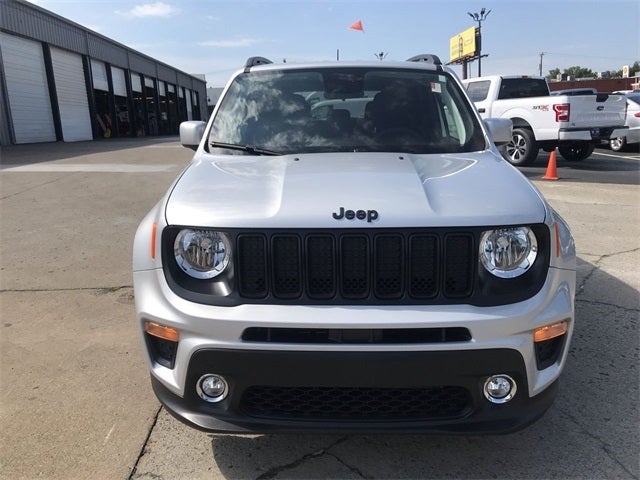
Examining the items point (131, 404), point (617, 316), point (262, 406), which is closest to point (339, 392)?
point (262, 406)

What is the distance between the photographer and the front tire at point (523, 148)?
11.9m

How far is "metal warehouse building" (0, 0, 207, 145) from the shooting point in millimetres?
20672

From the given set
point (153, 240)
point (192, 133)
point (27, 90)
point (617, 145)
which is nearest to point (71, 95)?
point (27, 90)

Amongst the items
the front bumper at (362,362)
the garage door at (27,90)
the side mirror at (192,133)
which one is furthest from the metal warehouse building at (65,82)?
the front bumper at (362,362)

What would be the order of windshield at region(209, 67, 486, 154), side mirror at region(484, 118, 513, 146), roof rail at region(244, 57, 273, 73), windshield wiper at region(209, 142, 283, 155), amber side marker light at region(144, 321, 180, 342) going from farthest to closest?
roof rail at region(244, 57, 273, 73) < side mirror at region(484, 118, 513, 146) < windshield at region(209, 67, 486, 154) < windshield wiper at region(209, 142, 283, 155) < amber side marker light at region(144, 321, 180, 342)

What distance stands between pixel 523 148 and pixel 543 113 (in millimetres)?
1045

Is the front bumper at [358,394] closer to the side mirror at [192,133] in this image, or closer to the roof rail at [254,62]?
the side mirror at [192,133]

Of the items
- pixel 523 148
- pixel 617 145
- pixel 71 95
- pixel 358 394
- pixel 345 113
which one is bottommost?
pixel 617 145

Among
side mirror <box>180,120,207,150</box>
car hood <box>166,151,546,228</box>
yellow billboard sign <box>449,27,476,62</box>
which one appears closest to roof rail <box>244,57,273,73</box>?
side mirror <box>180,120,207,150</box>

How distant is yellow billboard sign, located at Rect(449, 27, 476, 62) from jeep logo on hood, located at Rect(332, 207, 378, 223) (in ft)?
167

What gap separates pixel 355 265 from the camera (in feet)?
6.78

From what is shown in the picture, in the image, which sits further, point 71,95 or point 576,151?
point 71,95

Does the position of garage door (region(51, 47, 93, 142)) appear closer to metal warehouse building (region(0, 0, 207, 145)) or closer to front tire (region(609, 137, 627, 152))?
metal warehouse building (region(0, 0, 207, 145))

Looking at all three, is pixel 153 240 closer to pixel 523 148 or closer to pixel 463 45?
pixel 523 148
